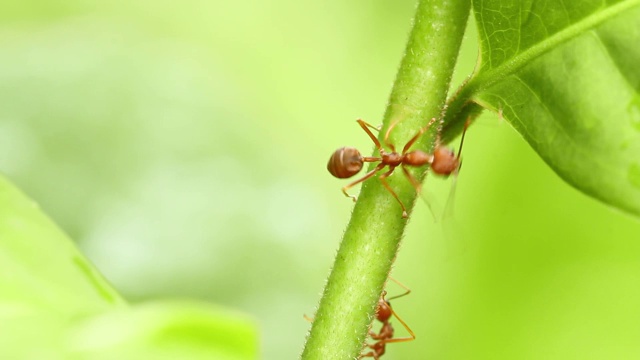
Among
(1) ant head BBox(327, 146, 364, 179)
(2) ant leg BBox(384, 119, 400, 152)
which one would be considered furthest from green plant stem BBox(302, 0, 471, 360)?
(1) ant head BBox(327, 146, 364, 179)

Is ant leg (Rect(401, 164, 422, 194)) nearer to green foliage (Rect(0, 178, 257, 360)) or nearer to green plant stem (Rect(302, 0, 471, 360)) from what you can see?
green plant stem (Rect(302, 0, 471, 360))

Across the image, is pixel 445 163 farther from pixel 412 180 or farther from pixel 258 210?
pixel 258 210

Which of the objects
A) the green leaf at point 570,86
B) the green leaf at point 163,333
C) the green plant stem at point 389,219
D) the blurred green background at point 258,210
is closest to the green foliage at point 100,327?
the green leaf at point 163,333

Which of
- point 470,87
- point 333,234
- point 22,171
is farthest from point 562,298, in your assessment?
point 470,87

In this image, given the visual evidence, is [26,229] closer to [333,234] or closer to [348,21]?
[333,234]

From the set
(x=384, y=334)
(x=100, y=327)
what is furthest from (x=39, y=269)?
(x=384, y=334)

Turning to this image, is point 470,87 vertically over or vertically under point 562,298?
under
